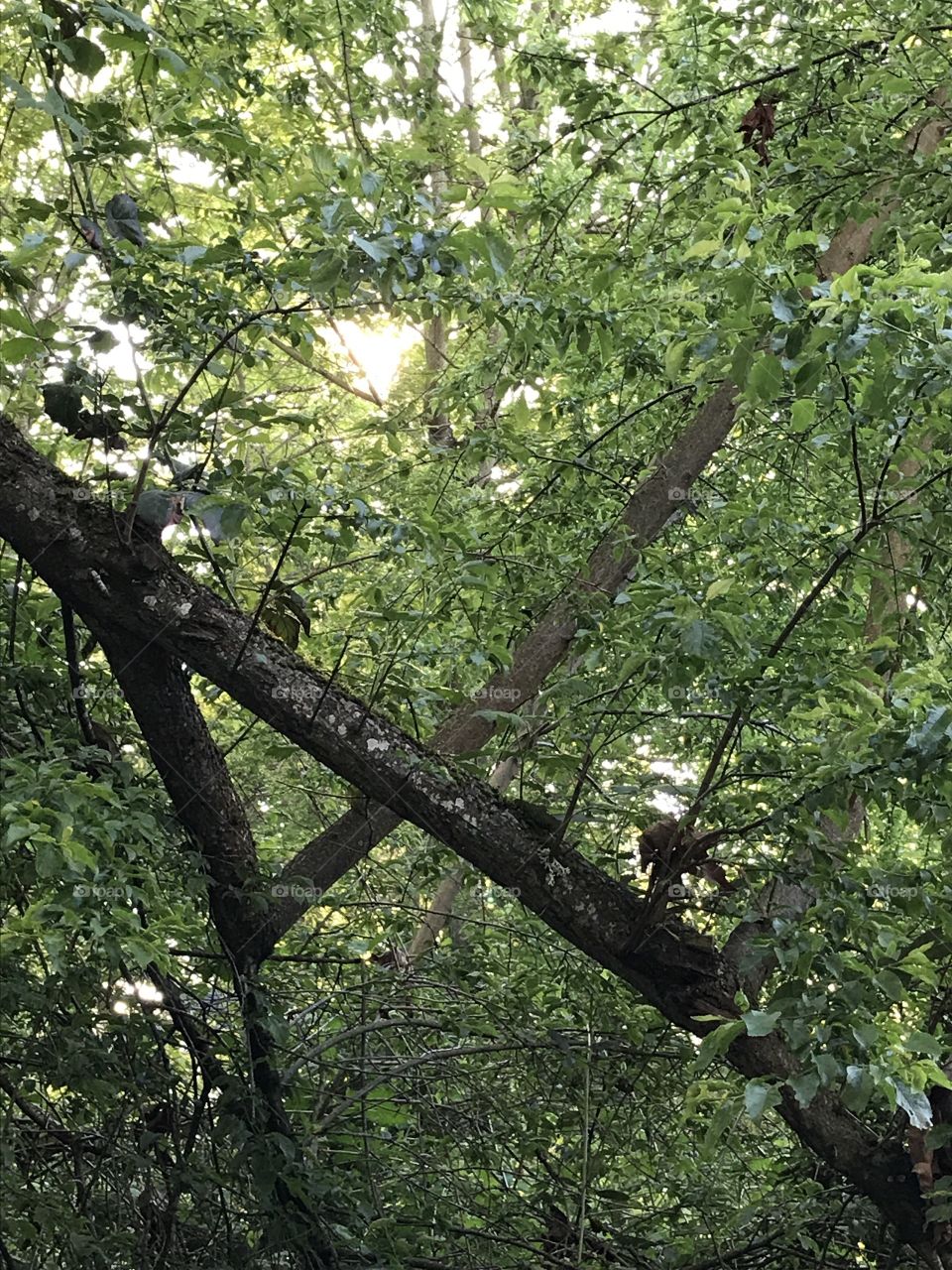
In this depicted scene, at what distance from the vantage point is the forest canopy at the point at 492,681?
6.78ft

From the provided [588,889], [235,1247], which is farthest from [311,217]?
[235,1247]

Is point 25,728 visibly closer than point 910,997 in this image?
No

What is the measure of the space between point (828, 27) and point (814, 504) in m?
1.40

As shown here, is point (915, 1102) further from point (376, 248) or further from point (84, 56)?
point (84, 56)

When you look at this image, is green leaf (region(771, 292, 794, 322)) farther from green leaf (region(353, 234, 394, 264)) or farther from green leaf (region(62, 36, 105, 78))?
green leaf (region(62, 36, 105, 78))

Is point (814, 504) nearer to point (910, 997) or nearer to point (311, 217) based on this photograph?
point (910, 997)

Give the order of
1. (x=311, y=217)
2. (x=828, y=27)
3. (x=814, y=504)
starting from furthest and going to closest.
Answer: (x=814, y=504) → (x=828, y=27) → (x=311, y=217)

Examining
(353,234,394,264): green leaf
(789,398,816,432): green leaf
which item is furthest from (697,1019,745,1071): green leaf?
(353,234,394,264): green leaf

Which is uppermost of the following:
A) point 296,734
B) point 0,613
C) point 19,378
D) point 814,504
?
point 814,504

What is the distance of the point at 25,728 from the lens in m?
2.76

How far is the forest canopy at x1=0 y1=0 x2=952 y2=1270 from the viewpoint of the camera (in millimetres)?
2066

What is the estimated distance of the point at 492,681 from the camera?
3559mm

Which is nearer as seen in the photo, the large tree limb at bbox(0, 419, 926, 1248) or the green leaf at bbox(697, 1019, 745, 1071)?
the green leaf at bbox(697, 1019, 745, 1071)

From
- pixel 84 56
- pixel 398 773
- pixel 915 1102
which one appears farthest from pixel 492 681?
pixel 84 56
